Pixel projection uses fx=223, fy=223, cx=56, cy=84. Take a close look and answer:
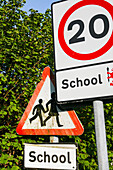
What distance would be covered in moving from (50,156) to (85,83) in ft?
1.83

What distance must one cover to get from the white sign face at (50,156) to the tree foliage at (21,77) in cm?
113

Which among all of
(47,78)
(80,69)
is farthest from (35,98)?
(80,69)

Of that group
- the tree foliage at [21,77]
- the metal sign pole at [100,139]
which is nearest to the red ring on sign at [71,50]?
the metal sign pole at [100,139]

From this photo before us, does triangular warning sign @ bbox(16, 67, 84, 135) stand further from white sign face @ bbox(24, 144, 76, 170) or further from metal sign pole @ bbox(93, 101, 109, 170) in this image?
metal sign pole @ bbox(93, 101, 109, 170)

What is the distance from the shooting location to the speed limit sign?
4.24 ft

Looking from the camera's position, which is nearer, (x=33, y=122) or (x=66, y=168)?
(x=66, y=168)

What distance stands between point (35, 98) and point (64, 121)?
0.96 feet

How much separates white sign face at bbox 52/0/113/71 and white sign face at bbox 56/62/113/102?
0.15 ft

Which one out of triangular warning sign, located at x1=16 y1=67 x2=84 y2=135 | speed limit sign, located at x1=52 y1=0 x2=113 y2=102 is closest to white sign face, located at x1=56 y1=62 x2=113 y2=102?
speed limit sign, located at x1=52 y1=0 x2=113 y2=102

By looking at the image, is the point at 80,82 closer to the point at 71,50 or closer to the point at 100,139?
the point at 71,50

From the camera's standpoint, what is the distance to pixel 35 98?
1685 mm

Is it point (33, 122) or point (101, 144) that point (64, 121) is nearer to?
point (33, 122)

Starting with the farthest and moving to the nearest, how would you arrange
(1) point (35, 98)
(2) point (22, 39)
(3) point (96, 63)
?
(2) point (22, 39) < (1) point (35, 98) < (3) point (96, 63)

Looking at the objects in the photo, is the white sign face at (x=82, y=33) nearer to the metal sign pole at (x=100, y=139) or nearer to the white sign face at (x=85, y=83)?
the white sign face at (x=85, y=83)
